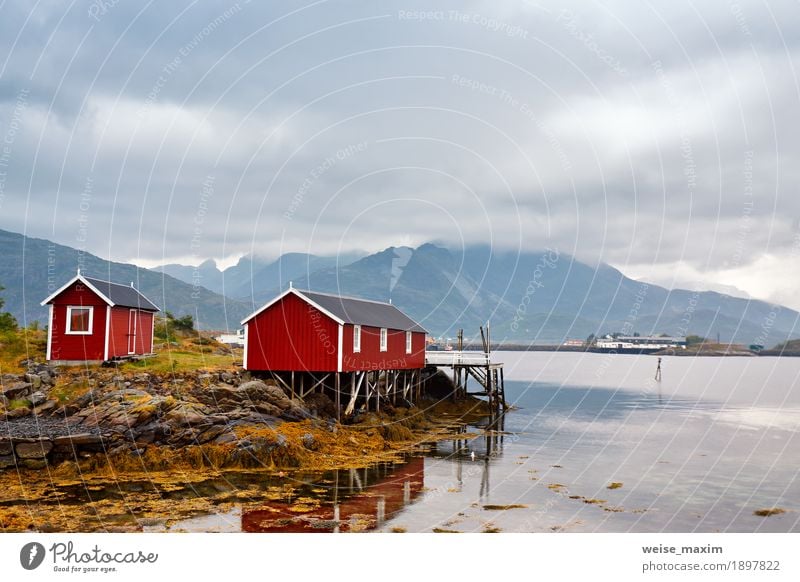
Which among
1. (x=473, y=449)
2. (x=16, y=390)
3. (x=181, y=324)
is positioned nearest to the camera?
(x=16, y=390)

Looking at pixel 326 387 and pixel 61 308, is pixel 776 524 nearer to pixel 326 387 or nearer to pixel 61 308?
pixel 326 387

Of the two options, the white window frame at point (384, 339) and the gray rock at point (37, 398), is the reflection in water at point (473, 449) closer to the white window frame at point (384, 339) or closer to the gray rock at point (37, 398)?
the white window frame at point (384, 339)

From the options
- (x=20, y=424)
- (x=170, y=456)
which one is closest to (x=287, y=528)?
(x=170, y=456)

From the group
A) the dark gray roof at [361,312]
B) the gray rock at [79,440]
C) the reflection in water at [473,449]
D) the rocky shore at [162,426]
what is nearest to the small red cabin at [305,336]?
the dark gray roof at [361,312]

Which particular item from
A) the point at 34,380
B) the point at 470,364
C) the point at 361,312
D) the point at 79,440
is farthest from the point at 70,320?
the point at 470,364

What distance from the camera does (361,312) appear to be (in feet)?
142

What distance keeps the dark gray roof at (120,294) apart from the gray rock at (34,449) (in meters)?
13.0

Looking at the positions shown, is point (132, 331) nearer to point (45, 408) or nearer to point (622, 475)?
point (45, 408)

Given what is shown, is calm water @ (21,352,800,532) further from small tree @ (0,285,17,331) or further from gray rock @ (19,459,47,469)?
small tree @ (0,285,17,331)

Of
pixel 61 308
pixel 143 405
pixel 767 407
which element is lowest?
pixel 767 407

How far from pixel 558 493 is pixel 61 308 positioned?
28084 mm

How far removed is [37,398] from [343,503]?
16.0 meters

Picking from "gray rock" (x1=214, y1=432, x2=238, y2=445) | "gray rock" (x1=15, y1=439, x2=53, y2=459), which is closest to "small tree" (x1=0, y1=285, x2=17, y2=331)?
"gray rock" (x1=15, y1=439, x2=53, y2=459)
